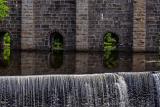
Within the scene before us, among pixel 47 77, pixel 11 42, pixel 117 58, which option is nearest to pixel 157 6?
pixel 117 58

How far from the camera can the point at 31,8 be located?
3216cm

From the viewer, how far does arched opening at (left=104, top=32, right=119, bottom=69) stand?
2836cm

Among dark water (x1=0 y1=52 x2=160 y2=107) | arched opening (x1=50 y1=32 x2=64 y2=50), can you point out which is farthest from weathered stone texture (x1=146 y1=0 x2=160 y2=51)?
dark water (x1=0 y1=52 x2=160 y2=107)

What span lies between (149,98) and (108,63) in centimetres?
632

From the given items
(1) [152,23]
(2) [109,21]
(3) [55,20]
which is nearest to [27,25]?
(3) [55,20]

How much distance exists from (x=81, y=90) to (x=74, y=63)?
6210 millimetres

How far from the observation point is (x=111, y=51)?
34.4 metres

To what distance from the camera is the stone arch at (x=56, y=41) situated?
3316cm

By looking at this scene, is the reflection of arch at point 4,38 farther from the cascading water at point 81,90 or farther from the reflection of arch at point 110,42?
the cascading water at point 81,90

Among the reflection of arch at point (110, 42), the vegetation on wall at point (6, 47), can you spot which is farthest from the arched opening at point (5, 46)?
the reflection of arch at point (110, 42)

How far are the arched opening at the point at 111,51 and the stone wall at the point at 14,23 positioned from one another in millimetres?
5419

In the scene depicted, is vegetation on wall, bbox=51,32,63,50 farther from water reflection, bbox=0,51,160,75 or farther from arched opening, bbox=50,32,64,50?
water reflection, bbox=0,51,160,75

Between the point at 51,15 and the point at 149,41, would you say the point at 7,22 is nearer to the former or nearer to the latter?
the point at 51,15

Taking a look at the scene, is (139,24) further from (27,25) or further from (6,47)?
(6,47)
